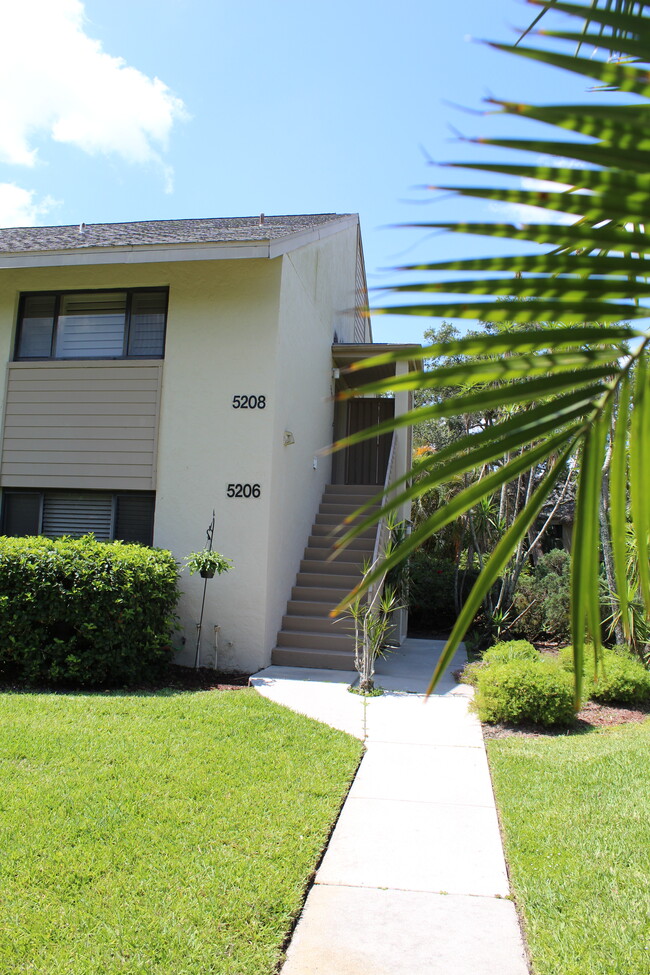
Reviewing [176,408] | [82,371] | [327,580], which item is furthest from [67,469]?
[327,580]

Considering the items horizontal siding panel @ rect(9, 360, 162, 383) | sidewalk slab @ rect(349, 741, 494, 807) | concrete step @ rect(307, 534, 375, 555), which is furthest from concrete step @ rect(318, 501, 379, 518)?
sidewalk slab @ rect(349, 741, 494, 807)

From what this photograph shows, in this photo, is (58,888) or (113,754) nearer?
(58,888)

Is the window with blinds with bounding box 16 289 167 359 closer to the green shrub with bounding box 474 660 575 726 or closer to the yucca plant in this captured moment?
the green shrub with bounding box 474 660 575 726

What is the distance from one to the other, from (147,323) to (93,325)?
0.83m

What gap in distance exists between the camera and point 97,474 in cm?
959

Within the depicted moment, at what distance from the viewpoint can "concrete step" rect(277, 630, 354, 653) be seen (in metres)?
9.38

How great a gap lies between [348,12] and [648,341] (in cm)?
205

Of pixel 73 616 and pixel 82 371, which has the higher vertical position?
pixel 82 371

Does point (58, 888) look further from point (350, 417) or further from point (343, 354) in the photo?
point (350, 417)

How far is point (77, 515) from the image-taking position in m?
9.79

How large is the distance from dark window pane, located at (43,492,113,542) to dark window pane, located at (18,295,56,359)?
2.13 metres

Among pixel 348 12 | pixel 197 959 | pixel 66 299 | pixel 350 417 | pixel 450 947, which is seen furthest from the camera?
pixel 350 417

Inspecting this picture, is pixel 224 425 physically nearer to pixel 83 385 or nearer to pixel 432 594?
pixel 83 385

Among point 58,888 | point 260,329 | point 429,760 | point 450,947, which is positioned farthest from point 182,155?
point 450,947
